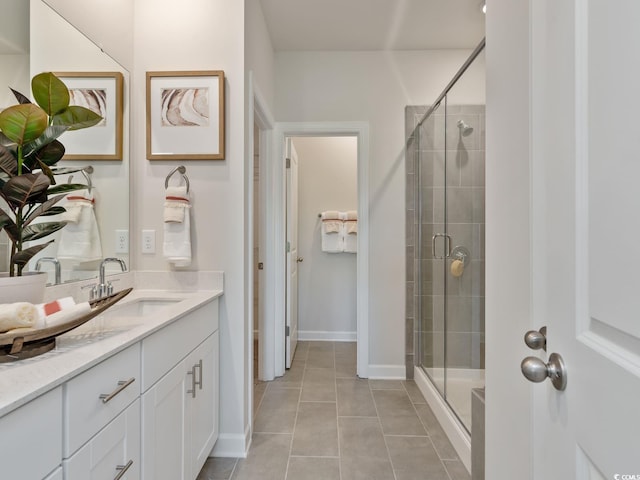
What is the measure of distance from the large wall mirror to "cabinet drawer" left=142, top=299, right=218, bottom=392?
0.53m

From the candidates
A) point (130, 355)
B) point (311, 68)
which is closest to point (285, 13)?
point (311, 68)

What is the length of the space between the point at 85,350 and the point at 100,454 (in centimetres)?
27

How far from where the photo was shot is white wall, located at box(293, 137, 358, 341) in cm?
396

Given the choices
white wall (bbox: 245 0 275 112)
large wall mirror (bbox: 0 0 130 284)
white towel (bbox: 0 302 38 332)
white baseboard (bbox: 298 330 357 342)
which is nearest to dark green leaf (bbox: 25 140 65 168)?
large wall mirror (bbox: 0 0 130 284)

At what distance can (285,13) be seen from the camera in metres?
2.45

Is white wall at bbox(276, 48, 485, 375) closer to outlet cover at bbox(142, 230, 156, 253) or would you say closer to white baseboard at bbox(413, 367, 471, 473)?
white baseboard at bbox(413, 367, 471, 473)

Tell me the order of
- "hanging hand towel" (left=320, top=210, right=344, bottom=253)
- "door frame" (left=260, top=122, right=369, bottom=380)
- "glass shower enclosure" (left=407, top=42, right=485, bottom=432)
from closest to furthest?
"glass shower enclosure" (left=407, top=42, right=485, bottom=432) → "door frame" (left=260, top=122, right=369, bottom=380) → "hanging hand towel" (left=320, top=210, right=344, bottom=253)

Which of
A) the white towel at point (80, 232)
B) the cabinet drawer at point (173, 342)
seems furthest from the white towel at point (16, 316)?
the white towel at point (80, 232)

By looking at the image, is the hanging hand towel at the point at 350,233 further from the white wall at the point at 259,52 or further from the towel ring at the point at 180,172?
the towel ring at the point at 180,172

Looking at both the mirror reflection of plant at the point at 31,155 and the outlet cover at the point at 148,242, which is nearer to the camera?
the mirror reflection of plant at the point at 31,155

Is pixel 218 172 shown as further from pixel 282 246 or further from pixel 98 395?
pixel 98 395
